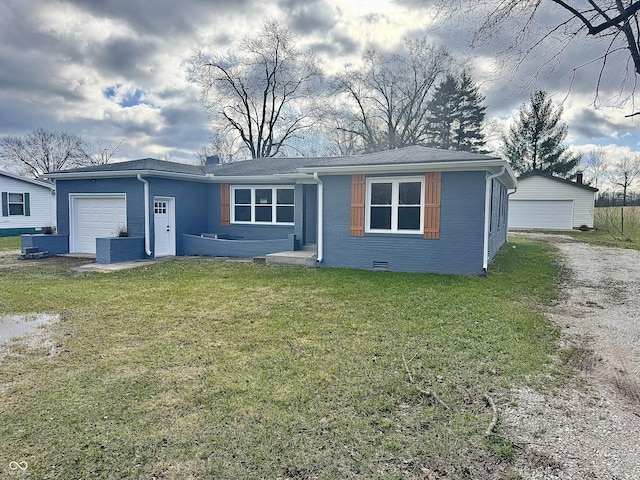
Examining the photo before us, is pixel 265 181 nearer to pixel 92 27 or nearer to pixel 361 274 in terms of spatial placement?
pixel 361 274

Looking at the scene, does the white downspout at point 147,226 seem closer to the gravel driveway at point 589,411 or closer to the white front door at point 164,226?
the white front door at point 164,226

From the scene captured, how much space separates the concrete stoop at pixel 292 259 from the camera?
10398 millimetres

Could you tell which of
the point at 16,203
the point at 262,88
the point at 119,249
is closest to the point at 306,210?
the point at 119,249

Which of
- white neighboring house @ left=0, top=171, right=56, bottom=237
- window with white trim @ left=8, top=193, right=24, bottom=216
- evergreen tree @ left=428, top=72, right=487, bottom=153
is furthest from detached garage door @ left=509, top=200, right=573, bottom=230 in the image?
window with white trim @ left=8, top=193, right=24, bottom=216

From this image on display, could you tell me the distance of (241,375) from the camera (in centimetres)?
368

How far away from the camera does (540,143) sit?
109 ft

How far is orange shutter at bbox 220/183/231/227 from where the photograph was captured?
13.5 meters

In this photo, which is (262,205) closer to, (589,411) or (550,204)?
(589,411)

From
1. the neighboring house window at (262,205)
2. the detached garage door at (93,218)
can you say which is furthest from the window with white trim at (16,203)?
the neighboring house window at (262,205)

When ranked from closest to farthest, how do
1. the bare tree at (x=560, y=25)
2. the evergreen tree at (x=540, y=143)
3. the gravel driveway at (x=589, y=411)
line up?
the gravel driveway at (x=589, y=411)
the bare tree at (x=560, y=25)
the evergreen tree at (x=540, y=143)

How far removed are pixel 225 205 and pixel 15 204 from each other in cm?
1428

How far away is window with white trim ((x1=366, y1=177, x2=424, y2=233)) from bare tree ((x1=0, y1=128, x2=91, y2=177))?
36106 millimetres

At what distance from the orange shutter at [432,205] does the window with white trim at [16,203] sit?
70.0ft

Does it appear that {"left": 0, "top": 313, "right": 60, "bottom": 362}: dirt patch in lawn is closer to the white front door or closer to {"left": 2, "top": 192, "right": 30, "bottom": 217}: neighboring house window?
the white front door
